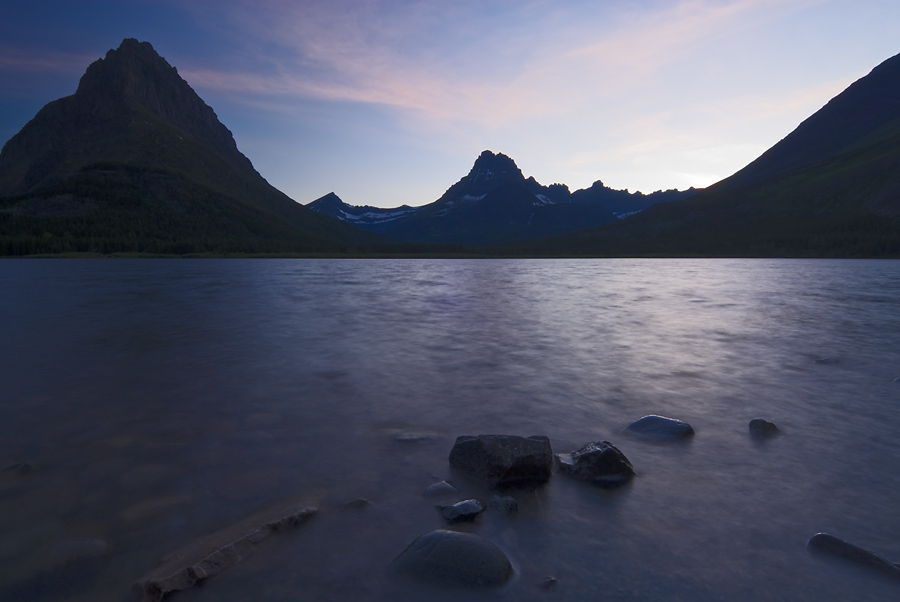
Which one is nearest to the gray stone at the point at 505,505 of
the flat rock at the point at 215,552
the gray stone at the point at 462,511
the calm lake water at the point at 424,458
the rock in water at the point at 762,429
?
the calm lake water at the point at 424,458

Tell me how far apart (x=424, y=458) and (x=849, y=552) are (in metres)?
5.78

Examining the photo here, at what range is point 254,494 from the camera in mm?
7137

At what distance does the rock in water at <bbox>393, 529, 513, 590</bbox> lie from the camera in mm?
5176

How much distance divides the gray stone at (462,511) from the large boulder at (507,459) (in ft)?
2.77

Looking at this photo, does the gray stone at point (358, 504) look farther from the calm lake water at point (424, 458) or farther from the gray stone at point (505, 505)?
the gray stone at point (505, 505)

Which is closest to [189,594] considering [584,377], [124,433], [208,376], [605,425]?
[124,433]

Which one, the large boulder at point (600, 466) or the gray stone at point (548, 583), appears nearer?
the gray stone at point (548, 583)

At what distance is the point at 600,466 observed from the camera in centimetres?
769

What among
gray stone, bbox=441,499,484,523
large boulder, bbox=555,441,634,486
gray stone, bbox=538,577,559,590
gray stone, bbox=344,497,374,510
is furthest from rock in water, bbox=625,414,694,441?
gray stone, bbox=344,497,374,510

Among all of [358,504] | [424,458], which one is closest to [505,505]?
[358,504]

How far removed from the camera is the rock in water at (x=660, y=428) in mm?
9633

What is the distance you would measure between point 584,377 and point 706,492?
7.48 metres

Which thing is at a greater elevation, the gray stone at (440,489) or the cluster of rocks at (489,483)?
the cluster of rocks at (489,483)

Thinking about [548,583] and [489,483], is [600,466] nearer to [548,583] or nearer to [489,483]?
[489,483]
